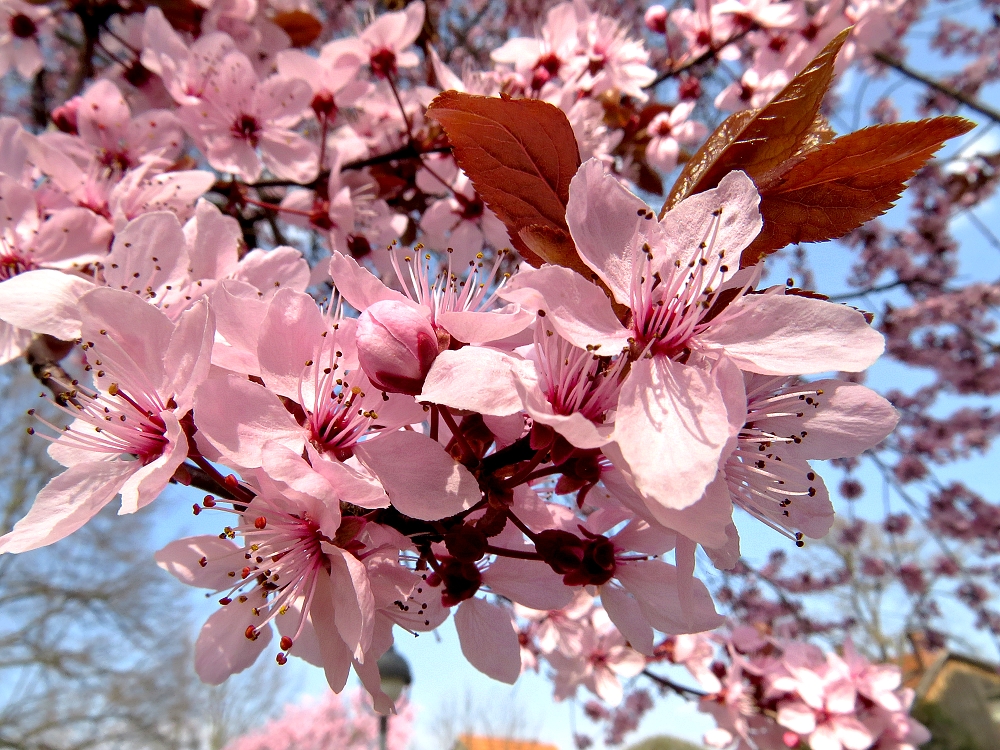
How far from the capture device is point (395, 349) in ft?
2.34

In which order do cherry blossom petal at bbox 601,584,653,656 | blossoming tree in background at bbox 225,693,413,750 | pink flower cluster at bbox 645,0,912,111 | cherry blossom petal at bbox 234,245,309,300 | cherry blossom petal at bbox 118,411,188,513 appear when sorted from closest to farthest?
1. cherry blossom petal at bbox 118,411,188,513
2. cherry blossom petal at bbox 601,584,653,656
3. cherry blossom petal at bbox 234,245,309,300
4. pink flower cluster at bbox 645,0,912,111
5. blossoming tree in background at bbox 225,693,413,750

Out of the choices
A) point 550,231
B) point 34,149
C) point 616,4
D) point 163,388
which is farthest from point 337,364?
point 616,4

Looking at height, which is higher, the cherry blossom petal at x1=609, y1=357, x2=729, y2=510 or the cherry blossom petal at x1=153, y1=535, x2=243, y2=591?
the cherry blossom petal at x1=609, y1=357, x2=729, y2=510

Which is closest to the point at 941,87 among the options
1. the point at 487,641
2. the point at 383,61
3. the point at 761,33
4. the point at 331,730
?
the point at 761,33

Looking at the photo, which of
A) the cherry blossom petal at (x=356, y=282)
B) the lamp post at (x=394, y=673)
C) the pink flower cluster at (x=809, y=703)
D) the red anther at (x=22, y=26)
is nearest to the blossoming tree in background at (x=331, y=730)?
the lamp post at (x=394, y=673)

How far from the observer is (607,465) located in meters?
0.82

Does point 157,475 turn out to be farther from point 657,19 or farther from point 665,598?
point 657,19

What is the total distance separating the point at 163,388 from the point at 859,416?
850 millimetres

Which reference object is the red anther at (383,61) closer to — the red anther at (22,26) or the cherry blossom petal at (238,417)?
the red anther at (22,26)

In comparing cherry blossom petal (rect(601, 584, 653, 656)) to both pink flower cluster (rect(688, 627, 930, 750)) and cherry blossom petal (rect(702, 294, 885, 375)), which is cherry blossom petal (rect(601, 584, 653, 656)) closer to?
cherry blossom petal (rect(702, 294, 885, 375))

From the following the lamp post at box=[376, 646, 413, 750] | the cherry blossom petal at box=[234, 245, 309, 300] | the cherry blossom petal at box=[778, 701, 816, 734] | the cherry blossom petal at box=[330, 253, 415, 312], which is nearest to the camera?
the cherry blossom petal at box=[330, 253, 415, 312]

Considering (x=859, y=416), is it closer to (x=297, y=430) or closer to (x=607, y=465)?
(x=607, y=465)

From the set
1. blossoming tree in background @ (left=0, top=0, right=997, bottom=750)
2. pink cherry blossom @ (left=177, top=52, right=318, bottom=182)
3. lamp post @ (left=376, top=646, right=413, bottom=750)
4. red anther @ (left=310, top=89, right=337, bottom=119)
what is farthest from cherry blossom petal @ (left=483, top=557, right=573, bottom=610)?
lamp post @ (left=376, top=646, right=413, bottom=750)

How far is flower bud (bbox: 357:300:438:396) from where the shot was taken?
0.71m
